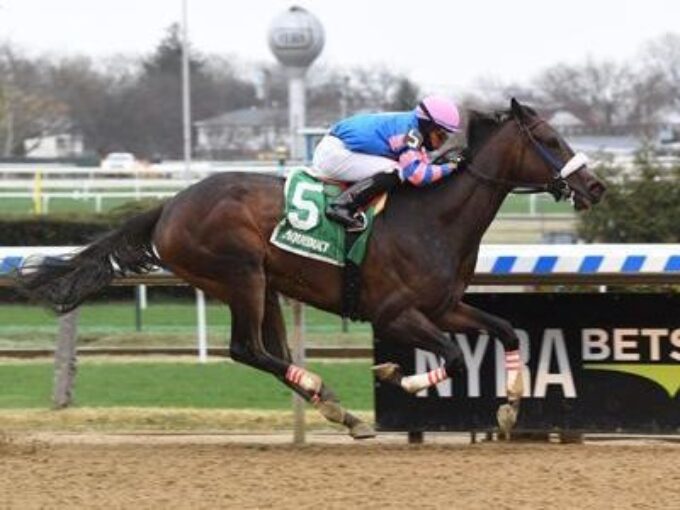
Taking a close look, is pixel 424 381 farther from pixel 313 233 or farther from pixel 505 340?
pixel 313 233

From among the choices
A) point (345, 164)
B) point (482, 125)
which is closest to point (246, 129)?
point (482, 125)

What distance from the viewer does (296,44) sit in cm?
6419

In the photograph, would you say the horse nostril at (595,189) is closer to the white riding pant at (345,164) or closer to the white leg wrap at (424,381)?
the white riding pant at (345,164)

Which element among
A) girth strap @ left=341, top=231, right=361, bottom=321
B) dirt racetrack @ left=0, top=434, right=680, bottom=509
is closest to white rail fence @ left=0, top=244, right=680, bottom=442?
girth strap @ left=341, top=231, right=361, bottom=321

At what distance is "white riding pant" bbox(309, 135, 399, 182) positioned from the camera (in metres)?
7.34

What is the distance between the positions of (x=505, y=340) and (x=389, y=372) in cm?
64

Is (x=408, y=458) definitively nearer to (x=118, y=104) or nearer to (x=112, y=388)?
(x=112, y=388)

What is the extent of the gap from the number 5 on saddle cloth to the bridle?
65 cm

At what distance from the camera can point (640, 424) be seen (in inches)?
300

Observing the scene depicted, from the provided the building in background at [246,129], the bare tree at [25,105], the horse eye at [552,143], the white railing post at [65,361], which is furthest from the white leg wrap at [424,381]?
the building in background at [246,129]

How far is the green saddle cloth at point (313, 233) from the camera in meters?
7.23

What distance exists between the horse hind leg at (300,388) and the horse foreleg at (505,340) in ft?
2.31

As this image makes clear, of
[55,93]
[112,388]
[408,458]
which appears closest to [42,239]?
[112,388]

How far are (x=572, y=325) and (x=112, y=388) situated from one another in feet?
16.2
